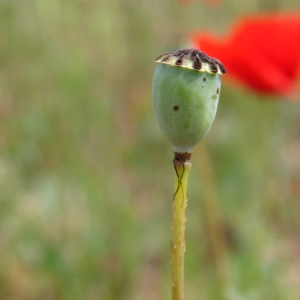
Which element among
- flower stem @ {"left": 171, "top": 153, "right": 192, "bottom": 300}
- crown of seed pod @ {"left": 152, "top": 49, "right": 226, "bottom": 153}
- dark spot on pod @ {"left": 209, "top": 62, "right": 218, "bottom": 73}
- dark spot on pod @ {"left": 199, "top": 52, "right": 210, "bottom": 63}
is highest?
dark spot on pod @ {"left": 199, "top": 52, "right": 210, "bottom": 63}

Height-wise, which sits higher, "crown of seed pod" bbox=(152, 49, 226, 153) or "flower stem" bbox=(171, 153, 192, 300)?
"crown of seed pod" bbox=(152, 49, 226, 153)

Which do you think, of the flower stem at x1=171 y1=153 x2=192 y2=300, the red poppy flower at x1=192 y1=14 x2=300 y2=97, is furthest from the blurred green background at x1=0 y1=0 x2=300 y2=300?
the flower stem at x1=171 y1=153 x2=192 y2=300

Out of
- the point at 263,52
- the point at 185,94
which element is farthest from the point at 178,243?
the point at 263,52

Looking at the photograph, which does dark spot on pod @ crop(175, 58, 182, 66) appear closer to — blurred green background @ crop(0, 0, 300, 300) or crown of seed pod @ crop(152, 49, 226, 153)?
crown of seed pod @ crop(152, 49, 226, 153)

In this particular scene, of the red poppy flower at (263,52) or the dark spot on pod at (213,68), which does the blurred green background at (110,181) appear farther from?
the dark spot on pod at (213,68)

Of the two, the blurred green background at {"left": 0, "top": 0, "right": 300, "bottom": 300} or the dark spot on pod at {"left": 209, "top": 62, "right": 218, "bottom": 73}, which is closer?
the dark spot on pod at {"left": 209, "top": 62, "right": 218, "bottom": 73}

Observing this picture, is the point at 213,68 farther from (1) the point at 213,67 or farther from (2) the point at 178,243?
(2) the point at 178,243

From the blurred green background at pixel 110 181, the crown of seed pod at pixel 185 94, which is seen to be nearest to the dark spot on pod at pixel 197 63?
the crown of seed pod at pixel 185 94
